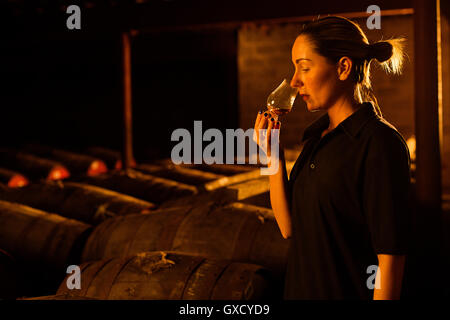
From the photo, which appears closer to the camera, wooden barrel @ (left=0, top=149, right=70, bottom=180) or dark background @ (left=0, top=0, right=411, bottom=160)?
wooden barrel @ (left=0, top=149, right=70, bottom=180)

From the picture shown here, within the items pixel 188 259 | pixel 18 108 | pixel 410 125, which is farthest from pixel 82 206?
pixel 18 108

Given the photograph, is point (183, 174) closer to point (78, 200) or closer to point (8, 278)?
point (78, 200)

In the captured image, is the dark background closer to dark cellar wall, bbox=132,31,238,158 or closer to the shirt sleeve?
dark cellar wall, bbox=132,31,238,158

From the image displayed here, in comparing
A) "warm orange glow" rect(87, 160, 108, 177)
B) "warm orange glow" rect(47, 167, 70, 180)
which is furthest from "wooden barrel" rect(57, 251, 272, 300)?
"warm orange glow" rect(87, 160, 108, 177)

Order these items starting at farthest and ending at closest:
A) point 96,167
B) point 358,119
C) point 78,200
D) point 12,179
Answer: point 96,167
point 12,179
point 78,200
point 358,119

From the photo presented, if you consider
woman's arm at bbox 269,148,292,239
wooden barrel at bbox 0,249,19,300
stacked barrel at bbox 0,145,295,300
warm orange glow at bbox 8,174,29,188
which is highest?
woman's arm at bbox 269,148,292,239

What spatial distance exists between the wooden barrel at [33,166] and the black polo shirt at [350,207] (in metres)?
7.12

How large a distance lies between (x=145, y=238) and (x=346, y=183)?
2669 millimetres

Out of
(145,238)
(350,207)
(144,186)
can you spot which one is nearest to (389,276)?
(350,207)

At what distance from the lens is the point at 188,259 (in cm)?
316

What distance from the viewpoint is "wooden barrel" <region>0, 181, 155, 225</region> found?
499cm

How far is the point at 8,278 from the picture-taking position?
3.53 m

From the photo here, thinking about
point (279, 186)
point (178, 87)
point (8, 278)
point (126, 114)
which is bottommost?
point (8, 278)

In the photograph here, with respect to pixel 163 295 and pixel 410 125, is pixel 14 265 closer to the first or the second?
pixel 163 295
